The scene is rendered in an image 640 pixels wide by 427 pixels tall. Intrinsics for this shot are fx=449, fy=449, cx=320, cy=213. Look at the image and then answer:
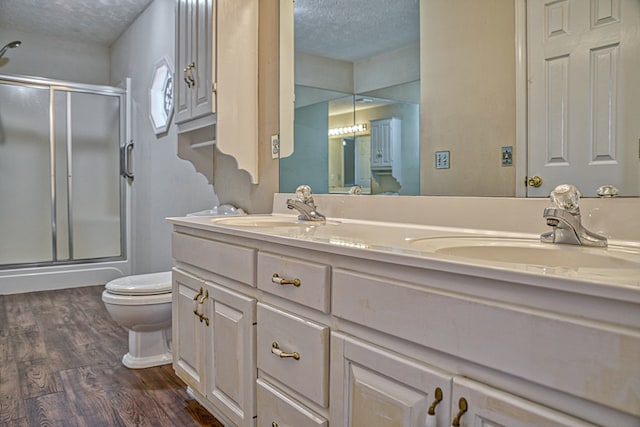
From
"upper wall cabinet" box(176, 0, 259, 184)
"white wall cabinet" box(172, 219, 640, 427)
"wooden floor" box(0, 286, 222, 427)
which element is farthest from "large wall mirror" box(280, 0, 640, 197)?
"wooden floor" box(0, 286, 222, 427)

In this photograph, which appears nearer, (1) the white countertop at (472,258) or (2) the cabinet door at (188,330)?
(1) the white countertop at (472,258)

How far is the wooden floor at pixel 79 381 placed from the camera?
179cm

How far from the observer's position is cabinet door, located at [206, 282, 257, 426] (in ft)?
4.47

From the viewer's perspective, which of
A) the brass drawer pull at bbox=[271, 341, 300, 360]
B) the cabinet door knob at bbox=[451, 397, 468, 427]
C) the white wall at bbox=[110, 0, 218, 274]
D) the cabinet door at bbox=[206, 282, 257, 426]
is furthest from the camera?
the white wall at bbox=[110, 0, 218, 274]

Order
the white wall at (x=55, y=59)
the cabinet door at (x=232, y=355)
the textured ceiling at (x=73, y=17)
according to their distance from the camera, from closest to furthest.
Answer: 1. the cabinet door at (x=232, y=355)
2. the textured ceiling at (x=73, y=17)
3. the white wall at (x=55, y=59)

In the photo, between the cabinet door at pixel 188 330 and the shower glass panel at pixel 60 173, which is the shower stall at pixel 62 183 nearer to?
the shower glass panel at pixel 60 173

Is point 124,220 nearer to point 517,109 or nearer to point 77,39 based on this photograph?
point 77,39

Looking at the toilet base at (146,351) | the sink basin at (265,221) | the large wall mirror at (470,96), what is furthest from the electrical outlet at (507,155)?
the toilet base at (146,351)

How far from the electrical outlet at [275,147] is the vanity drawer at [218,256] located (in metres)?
0.60

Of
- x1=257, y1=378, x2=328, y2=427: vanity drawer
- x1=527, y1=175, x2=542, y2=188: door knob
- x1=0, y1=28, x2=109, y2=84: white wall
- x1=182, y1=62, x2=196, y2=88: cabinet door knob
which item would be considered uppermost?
x1=0, y1=28, x2=109, y2=84: white wall

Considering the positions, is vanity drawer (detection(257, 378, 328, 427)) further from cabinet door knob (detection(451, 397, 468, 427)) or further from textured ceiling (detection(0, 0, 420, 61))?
textured ceiling (detection(0, 0, 420, 61))

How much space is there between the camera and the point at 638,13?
1.00 metres

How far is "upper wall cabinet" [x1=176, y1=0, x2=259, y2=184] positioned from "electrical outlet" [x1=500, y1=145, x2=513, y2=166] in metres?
1.28

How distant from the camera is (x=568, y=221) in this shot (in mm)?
968
